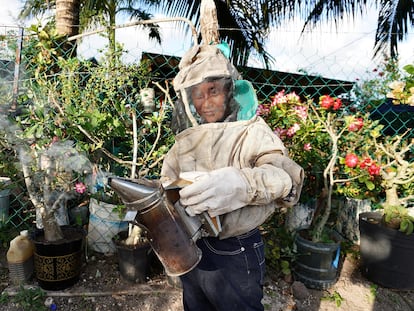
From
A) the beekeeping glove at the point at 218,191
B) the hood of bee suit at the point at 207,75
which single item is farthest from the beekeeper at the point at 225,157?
the beekeeping glove at the point at 218,191

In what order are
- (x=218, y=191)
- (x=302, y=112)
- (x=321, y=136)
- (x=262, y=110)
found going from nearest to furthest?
(x=218, y=191) < (x=302, y=112) < (x=262, y=110) < (x=321, y=136)

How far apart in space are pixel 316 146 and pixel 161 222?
253cm

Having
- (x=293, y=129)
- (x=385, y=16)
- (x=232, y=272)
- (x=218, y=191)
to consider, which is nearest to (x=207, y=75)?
(x=218, y=191)

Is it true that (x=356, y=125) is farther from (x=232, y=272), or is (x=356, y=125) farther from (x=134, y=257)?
(x=134, y=257)

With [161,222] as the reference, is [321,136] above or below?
below

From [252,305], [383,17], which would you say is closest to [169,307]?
[252,305]

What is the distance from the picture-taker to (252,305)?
4.25ft

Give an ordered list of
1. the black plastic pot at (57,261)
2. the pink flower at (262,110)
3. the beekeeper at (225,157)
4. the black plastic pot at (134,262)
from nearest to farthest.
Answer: the beekeeper at (225,157)
the black plastic pot at (57,261)
the black plastic pot at (134,262)
the pink flower at (262,110)

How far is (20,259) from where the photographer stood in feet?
7.82

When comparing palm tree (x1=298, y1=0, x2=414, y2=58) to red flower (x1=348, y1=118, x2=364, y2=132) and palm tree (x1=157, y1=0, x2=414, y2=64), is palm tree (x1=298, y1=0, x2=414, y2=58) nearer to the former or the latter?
palm tree (x1=157, y1=0, x2=414, y2=64)

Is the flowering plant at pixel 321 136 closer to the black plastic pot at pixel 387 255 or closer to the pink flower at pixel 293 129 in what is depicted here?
the pink flower at pixel 293 129

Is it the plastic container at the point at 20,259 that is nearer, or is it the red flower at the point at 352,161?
the plastic container at the point at 20,259

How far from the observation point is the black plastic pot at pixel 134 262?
2508 millimetres

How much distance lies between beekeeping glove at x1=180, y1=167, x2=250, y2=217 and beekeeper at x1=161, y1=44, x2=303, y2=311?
0.37ft
